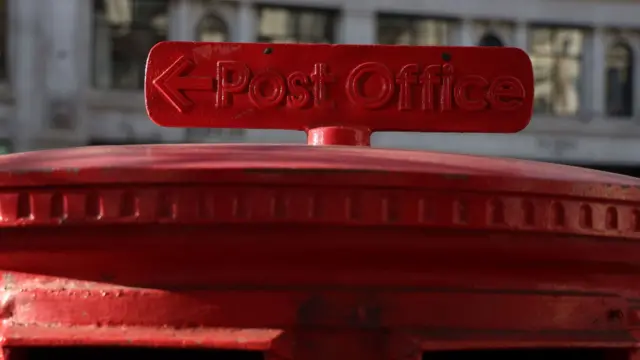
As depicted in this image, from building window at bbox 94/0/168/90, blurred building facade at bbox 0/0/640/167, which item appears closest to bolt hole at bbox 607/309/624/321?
blurred building facade at bbox 0/0/640/167

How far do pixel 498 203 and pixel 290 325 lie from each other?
0.79 ft

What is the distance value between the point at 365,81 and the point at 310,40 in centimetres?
1204

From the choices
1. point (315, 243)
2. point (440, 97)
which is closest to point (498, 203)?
point (315, 243)

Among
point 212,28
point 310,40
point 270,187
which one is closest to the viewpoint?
point 270,187

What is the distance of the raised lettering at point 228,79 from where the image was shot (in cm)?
134

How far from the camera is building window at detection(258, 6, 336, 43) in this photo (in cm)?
1313

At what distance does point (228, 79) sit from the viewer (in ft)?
4.40

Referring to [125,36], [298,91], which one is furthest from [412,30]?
[298,91]

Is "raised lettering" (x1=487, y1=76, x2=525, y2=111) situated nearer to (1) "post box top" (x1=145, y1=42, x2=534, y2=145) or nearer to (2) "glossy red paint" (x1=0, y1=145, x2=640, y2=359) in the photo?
(1) "post box top" (x1=145, y1=42, x2=534, y2=145)

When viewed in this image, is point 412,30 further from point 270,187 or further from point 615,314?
point 270,187

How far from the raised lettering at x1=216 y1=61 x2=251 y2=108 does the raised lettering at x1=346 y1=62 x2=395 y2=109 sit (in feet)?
0.55

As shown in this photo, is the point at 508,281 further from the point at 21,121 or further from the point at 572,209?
the point at 21,121

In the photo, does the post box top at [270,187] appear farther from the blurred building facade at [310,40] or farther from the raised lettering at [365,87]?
the blurred building facade at [310,40]

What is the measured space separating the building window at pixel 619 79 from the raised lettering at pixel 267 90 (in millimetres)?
13592
